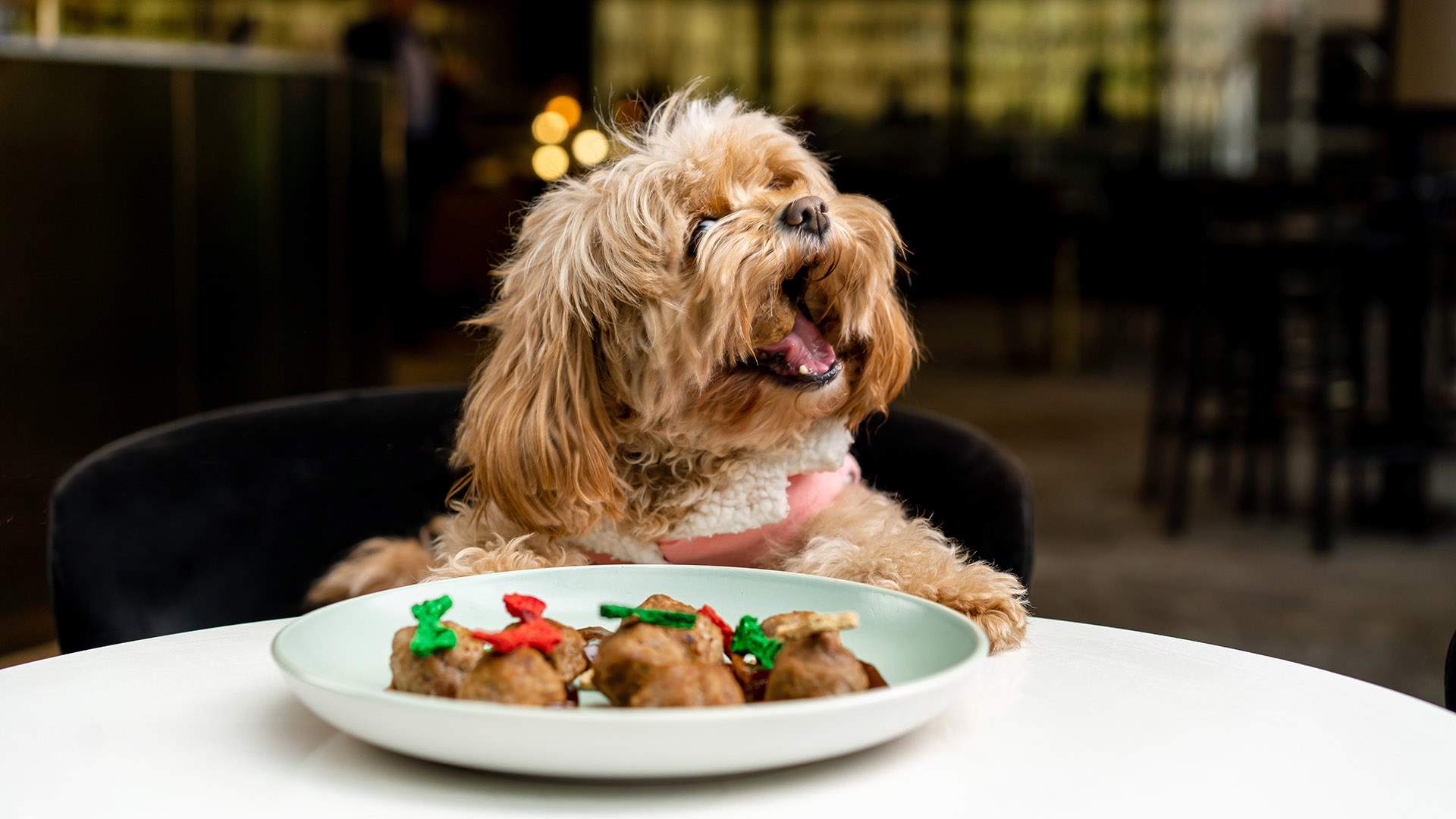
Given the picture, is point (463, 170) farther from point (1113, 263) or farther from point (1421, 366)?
point (1421, 366)

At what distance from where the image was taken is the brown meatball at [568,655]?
2.80ft

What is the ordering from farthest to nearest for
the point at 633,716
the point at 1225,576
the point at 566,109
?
the point at 566,109
the point at 1225,576
the point at 633,716

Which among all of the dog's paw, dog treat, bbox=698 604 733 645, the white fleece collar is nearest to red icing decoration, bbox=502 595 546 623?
dog treat, bbox=698 604 733 645

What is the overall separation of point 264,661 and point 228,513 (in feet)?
2.40

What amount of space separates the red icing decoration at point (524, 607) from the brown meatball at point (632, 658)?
7cm

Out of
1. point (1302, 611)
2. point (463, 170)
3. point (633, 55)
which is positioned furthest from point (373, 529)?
point (633, 55)

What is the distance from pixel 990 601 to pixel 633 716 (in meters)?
0.55

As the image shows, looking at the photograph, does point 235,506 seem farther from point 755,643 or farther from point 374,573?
point 755,643

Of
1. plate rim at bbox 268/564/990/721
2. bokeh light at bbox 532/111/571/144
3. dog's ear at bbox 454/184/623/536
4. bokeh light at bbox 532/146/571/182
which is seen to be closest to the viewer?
plate rim at bbox 268/564/990/721

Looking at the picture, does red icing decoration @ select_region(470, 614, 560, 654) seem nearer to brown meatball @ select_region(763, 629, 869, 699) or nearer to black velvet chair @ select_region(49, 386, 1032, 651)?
brown meatball @ select_region(763, 629, 869, 699)

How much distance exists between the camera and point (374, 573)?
1711 millimetres

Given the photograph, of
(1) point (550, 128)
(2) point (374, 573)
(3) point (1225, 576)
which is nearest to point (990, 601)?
(2) point (374, 573)

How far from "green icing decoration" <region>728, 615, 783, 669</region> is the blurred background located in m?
0.93

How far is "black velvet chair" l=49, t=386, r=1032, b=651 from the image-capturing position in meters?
1.48
